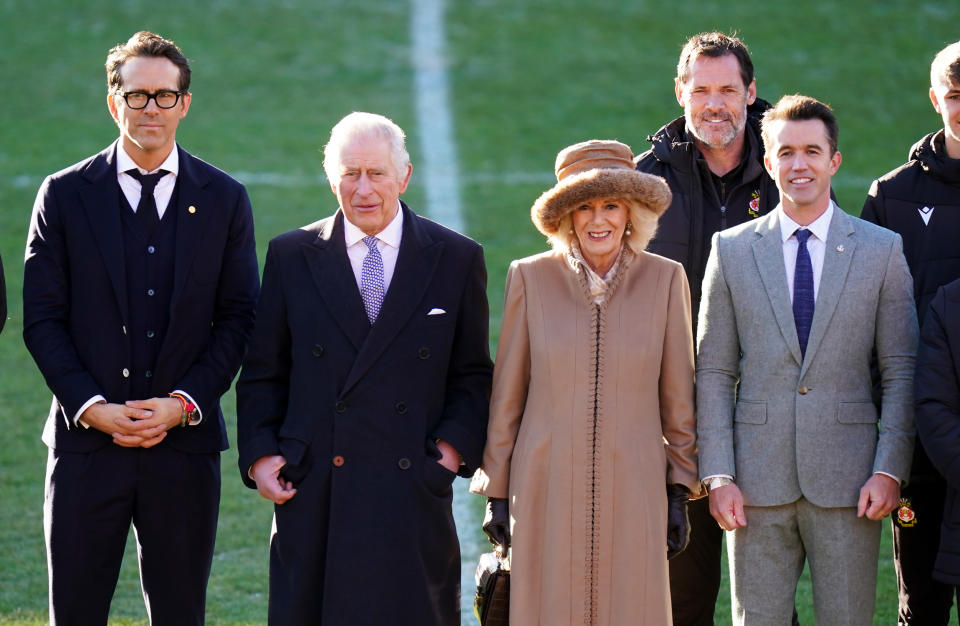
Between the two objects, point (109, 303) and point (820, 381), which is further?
point (109, 303)

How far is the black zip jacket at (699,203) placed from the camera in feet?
17.4

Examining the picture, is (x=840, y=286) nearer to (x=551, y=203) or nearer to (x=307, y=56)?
(x=551, y=203)

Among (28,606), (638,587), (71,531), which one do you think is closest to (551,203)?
(638,587)

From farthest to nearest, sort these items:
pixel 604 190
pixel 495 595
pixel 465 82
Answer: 1. pixel 465 82
2. pixel 495 595
3. pixel 604 190

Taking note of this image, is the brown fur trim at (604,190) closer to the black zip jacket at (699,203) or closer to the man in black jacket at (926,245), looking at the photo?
the black zip jacket at (699,203)

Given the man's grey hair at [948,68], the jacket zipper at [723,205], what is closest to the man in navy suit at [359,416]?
the jacket zipper at [723,205]

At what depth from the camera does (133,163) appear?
4.89 meters

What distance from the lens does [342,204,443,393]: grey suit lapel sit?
14.9 ft

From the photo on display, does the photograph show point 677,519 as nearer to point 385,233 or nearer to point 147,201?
point 385,233

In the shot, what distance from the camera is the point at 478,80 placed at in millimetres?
17906

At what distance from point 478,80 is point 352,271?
1355 centimetres

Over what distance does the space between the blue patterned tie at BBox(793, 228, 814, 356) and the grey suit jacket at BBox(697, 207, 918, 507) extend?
43 millimetres

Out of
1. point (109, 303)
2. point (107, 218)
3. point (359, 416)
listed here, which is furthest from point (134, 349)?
point (359, 416)

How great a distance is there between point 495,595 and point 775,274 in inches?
52.6
